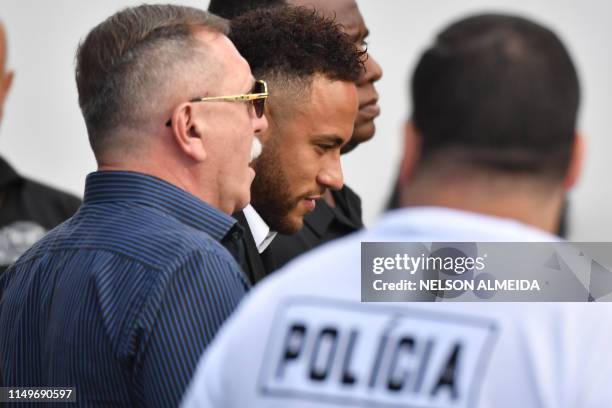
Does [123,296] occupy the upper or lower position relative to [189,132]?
lower

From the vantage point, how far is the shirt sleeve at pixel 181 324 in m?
1.83

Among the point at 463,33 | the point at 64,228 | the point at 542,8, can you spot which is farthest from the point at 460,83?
the point at 542,8

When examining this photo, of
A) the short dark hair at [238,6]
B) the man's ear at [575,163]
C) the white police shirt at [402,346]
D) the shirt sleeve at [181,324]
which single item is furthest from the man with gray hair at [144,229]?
the short dark hair at [238,6]

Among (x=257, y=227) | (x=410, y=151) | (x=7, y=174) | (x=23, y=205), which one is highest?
(x=410, y=151)

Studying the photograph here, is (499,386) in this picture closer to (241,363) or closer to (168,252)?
(241,363)

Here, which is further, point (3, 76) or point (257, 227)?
point (3, 76)

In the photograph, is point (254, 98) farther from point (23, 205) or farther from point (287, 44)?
point (23, 205)

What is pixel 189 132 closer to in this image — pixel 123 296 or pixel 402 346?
pixel 123 296

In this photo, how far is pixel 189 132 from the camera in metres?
2.15

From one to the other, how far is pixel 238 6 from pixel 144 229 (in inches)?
52.3

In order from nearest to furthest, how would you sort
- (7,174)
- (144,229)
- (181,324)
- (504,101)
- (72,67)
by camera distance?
(504,101), (181,324), (144,229), (7,174), (72,67)

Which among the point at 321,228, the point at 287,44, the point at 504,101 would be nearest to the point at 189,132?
the point at 287,44

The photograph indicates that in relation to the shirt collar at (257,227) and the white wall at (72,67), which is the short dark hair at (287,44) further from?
the white wall at (72,67)

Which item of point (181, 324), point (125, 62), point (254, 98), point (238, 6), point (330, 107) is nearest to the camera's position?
point (181, 324)
